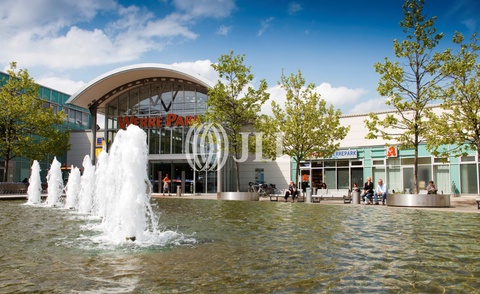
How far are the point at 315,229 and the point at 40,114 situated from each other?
26.3 metres

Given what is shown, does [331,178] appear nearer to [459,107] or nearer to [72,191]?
[459,107]

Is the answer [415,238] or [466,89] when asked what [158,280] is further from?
[466,89]

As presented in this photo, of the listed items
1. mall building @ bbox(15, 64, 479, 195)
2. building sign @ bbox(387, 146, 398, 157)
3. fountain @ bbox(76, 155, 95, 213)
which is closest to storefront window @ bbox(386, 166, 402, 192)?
mall building @ bbox(15, 64, 479, 195)

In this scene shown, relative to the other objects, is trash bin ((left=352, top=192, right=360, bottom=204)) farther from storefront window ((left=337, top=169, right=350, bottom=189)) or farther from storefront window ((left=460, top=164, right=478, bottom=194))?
storefront window ((left=337, top=169, right=350, bottom=189))

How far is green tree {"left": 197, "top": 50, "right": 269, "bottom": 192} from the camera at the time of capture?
22.5 meters

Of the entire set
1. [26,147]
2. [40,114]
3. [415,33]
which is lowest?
[26,147]

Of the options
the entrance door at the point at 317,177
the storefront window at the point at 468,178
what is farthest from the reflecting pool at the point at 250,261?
the entrance door at the point at 317,177

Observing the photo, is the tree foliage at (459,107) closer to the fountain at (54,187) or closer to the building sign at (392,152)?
the building sign at (392,152)

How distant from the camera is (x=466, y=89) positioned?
16.6m

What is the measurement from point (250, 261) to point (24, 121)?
2859cm

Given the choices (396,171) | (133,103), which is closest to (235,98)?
(396,171)

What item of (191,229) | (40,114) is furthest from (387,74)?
(40,114)

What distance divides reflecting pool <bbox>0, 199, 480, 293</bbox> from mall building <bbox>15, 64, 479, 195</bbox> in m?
19.0

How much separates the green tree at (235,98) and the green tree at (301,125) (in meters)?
1.25
